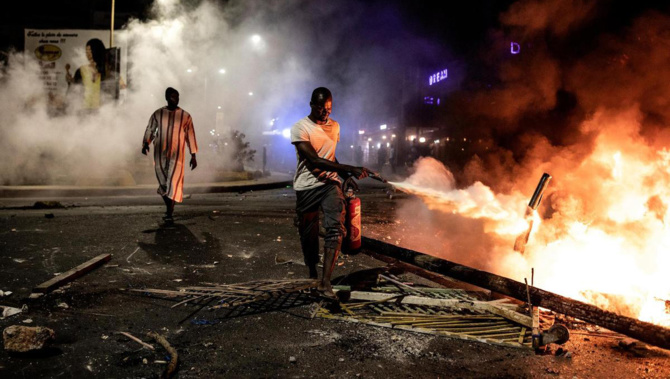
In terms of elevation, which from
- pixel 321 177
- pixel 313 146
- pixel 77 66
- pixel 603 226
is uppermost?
pixel 77 66

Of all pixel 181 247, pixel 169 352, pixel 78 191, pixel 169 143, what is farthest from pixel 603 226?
pixel 78 191

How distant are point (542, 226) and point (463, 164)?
13994mm

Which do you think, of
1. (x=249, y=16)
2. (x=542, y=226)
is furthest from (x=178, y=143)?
(x=249, y=16)

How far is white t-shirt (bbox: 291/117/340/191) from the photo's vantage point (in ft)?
11.1

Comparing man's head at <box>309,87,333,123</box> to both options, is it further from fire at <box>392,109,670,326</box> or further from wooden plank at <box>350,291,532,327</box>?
fire at <box>392,109,670,326</box>

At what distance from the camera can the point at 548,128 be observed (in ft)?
55.1

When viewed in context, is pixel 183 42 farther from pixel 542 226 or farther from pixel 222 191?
pixel 542 226

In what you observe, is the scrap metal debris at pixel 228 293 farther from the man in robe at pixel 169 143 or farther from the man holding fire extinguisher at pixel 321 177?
the man in robe at pixel 169 143

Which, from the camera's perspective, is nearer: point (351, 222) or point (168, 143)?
point (351, 222)

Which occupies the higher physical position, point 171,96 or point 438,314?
point 171,96

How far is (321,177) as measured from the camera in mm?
3379

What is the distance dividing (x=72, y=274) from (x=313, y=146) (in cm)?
223

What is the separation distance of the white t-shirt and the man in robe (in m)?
3.20

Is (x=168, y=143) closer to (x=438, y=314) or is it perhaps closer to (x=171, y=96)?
(x=171, y=96)
